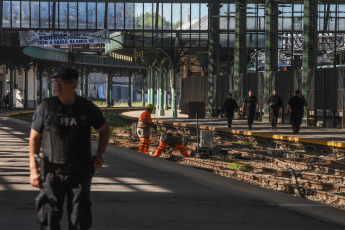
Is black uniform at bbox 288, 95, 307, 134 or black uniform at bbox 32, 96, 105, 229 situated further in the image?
black uniform at bbox 288, 95, 307, 134

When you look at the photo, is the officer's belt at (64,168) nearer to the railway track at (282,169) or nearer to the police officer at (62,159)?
the police officer at (62,159)

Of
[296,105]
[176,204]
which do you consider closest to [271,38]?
[296,105]

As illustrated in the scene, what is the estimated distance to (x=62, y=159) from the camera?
6047mm

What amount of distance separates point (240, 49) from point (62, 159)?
39.5 meters

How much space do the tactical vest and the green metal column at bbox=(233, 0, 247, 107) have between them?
38787 mm

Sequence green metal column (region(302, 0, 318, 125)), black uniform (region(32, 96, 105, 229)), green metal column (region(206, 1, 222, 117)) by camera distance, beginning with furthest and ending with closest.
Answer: green metal column (region(206, 1, 222, 117)) → green metal column (region(302, 0, 318, 125)) → black uniform (region(32, 96, 105, 229))

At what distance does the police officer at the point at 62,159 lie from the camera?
6.05 metres

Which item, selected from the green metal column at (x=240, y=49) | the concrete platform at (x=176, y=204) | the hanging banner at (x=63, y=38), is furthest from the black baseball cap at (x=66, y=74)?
the hanging banner at (x=63, y=38)

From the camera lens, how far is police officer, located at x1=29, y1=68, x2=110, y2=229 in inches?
238

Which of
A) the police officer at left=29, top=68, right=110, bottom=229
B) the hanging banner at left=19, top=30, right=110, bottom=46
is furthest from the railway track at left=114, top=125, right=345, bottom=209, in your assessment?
the hanging banner at left=19, top=30, right=110, bottom=46

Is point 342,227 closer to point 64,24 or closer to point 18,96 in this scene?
point 64,24

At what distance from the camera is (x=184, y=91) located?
60.4 meters

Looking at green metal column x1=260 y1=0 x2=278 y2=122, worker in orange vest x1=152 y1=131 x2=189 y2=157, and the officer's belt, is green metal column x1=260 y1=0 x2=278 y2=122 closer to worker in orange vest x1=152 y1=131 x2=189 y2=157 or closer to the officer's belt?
worker in orange vest x1=152 y1=131 x2=189 y2=157

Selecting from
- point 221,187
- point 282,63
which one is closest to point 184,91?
point 282,63
